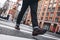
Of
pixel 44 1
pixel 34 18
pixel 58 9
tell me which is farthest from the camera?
pixel 44 1

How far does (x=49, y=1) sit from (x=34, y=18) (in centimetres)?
343

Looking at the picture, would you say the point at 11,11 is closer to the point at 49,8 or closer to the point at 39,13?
the point at 39,13

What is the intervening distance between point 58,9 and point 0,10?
2.05 metres

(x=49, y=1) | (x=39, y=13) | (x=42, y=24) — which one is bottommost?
(x=42, y=24)

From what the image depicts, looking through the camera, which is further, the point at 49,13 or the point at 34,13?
the point at 49,13

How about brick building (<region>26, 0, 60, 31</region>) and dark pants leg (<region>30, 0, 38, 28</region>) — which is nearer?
dark pants leg (<region>30, 0, 38, 28</region>)

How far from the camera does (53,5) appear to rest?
16.4 feet

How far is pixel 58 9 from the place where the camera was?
486cm

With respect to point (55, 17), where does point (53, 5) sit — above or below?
above

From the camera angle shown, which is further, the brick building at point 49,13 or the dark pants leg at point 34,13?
the brick building at point 49,13

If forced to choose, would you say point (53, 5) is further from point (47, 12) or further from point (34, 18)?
point (34, 18)

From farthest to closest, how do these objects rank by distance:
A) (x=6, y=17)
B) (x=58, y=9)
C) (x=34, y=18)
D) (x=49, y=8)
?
(x=6, y=17), (x=49, y=8), (x=58, y=9), (x=34, y=18)

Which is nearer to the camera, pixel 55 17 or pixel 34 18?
pixel 34 18

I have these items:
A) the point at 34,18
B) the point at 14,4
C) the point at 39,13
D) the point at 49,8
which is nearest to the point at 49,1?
the point at 49,8
